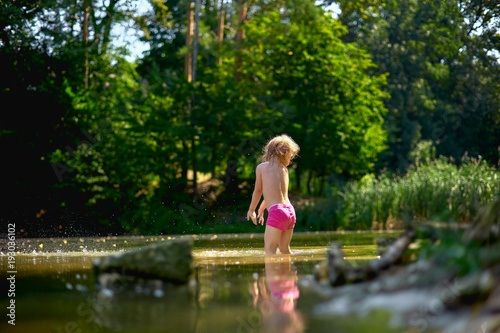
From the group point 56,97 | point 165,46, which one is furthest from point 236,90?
point 165,46

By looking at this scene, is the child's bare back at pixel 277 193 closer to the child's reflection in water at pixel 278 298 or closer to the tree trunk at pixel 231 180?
the child's reflection in water at pixel 278 298

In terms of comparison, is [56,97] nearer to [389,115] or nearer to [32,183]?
[32,183]

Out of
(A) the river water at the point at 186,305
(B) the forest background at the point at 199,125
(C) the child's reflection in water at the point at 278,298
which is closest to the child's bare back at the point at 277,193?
(C) the child's reflection in water at the point at 278,298

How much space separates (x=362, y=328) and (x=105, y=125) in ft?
68.9

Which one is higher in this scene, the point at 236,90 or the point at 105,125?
the point at 236,90

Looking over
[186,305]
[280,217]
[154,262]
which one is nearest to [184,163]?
[280,217]

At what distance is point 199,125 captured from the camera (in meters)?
24.7

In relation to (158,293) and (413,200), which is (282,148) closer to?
(158,293)

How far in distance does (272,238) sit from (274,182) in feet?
2.74

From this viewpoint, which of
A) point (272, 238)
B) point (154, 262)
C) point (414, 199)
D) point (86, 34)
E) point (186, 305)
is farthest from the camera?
point (86, 34)

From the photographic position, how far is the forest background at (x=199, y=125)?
2217 centimetres

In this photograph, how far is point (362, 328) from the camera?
3.56 m

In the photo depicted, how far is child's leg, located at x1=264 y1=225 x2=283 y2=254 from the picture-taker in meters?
9.73

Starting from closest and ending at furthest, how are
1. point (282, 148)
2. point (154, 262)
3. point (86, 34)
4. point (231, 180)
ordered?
point (154, 262) < point (282, 148) < point (86, 34) < point (231, 180)
